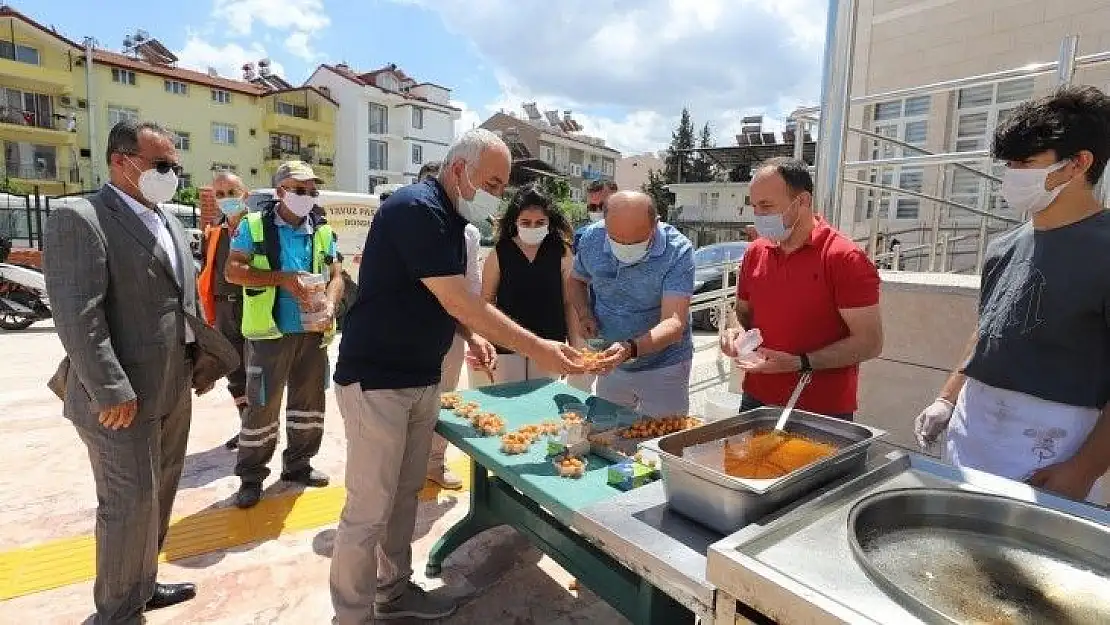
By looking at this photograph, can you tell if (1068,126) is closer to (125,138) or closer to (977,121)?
(125,138)

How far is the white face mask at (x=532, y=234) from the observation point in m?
3.69

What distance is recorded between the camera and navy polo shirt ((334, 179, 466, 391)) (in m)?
2.11

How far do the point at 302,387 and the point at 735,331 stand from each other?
9.15 ft

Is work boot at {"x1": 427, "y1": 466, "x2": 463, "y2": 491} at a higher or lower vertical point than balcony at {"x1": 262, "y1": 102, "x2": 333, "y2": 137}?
lower

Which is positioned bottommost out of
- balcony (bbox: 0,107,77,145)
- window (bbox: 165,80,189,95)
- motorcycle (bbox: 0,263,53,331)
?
motorcycle (bbox: 0,263,53,331)

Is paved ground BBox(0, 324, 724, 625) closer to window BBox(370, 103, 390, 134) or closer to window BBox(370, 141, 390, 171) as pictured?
window BBox(370, 141, 390, 171)

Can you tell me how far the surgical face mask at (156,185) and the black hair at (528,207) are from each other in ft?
5.78

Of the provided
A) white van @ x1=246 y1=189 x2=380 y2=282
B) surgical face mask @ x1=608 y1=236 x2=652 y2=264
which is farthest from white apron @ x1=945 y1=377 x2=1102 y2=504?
white van @ x1=246 y1=189 x2=380 y2=282

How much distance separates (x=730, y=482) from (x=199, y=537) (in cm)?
315

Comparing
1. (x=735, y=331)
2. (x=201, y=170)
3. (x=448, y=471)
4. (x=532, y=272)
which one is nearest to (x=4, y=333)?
(x=448, y=471)

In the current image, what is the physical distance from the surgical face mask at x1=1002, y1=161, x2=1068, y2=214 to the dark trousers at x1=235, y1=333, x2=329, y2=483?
11.7ft

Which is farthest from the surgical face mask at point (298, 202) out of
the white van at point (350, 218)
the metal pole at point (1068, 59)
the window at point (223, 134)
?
the window at point (223, 134)

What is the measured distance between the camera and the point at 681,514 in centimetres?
139

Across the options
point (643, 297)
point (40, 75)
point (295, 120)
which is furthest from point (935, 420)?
point (295, 120)
